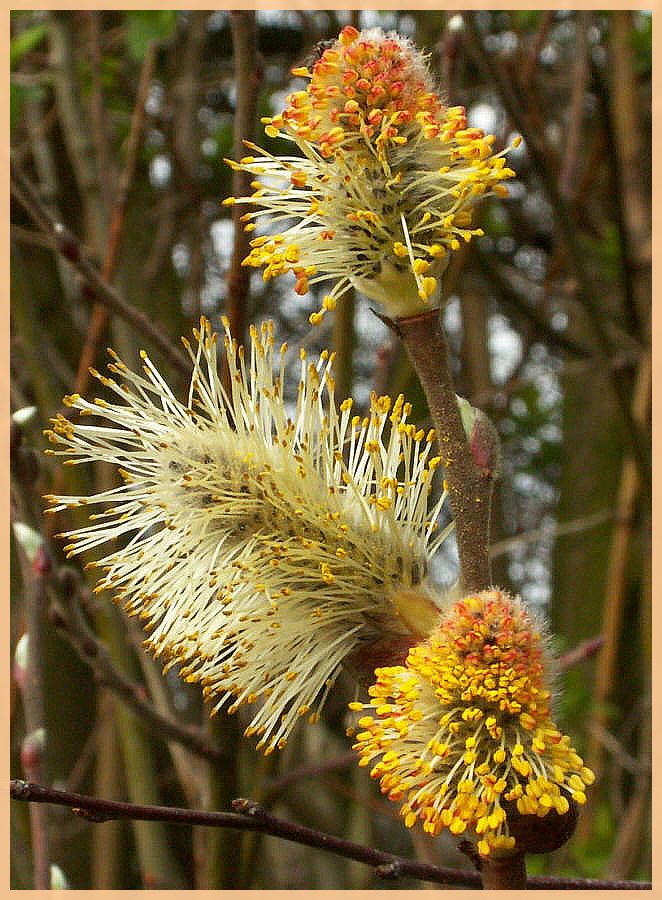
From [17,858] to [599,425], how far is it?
227 cm

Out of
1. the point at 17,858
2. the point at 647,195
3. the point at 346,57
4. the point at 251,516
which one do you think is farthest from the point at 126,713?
the point at 647,195

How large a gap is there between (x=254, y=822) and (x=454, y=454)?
0.26 meters

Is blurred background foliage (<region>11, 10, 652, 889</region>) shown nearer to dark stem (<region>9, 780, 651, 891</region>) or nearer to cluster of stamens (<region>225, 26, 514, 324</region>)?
dark stem (<region>9, 780, 651, 891</region>)

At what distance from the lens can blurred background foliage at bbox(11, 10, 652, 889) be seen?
4.89 feet

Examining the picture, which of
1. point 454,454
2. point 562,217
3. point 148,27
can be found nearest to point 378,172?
point 454,454

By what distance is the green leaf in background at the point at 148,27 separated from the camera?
5.74 feet

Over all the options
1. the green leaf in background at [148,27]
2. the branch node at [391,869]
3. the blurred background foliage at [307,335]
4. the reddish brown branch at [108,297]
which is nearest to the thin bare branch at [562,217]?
the blurred background foliage at [307,335]

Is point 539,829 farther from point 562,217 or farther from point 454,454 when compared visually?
point 562,217

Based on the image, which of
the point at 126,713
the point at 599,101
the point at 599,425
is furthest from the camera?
the point at 599,425

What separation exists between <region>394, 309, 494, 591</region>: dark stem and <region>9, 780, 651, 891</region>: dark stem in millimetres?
185

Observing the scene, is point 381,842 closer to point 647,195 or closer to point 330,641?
point 647,195

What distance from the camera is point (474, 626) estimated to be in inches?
27.0

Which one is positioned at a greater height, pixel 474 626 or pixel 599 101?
pixel 599 101

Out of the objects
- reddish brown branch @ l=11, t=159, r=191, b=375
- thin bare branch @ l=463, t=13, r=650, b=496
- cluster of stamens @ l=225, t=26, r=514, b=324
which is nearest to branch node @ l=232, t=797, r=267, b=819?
cluster of stamens @ l=225, t=26, r=514, b=324
